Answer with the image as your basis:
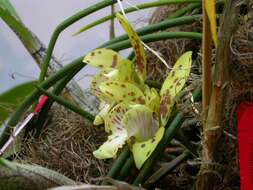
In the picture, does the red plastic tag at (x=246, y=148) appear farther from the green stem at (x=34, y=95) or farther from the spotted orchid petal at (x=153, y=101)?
the green stem at (x=34, y=95)

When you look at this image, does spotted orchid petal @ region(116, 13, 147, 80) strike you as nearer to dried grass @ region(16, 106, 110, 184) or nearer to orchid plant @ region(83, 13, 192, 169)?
orchid plant @ region(83, 13, 192, 169)

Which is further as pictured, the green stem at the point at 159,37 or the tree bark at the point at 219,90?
the green stem at the point at 159,37

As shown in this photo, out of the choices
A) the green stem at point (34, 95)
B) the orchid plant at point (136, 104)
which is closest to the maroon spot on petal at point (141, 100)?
the orchid plant at point (136, 104)

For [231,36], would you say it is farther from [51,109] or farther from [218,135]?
[51,109]

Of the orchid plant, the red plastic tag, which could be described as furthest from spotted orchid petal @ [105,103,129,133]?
the red plastic tag

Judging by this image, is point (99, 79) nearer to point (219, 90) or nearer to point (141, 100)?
point (141, 100)

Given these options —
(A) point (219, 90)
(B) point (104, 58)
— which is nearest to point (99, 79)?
(B) point (104, 58)

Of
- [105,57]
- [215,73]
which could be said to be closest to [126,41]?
[105,57]
